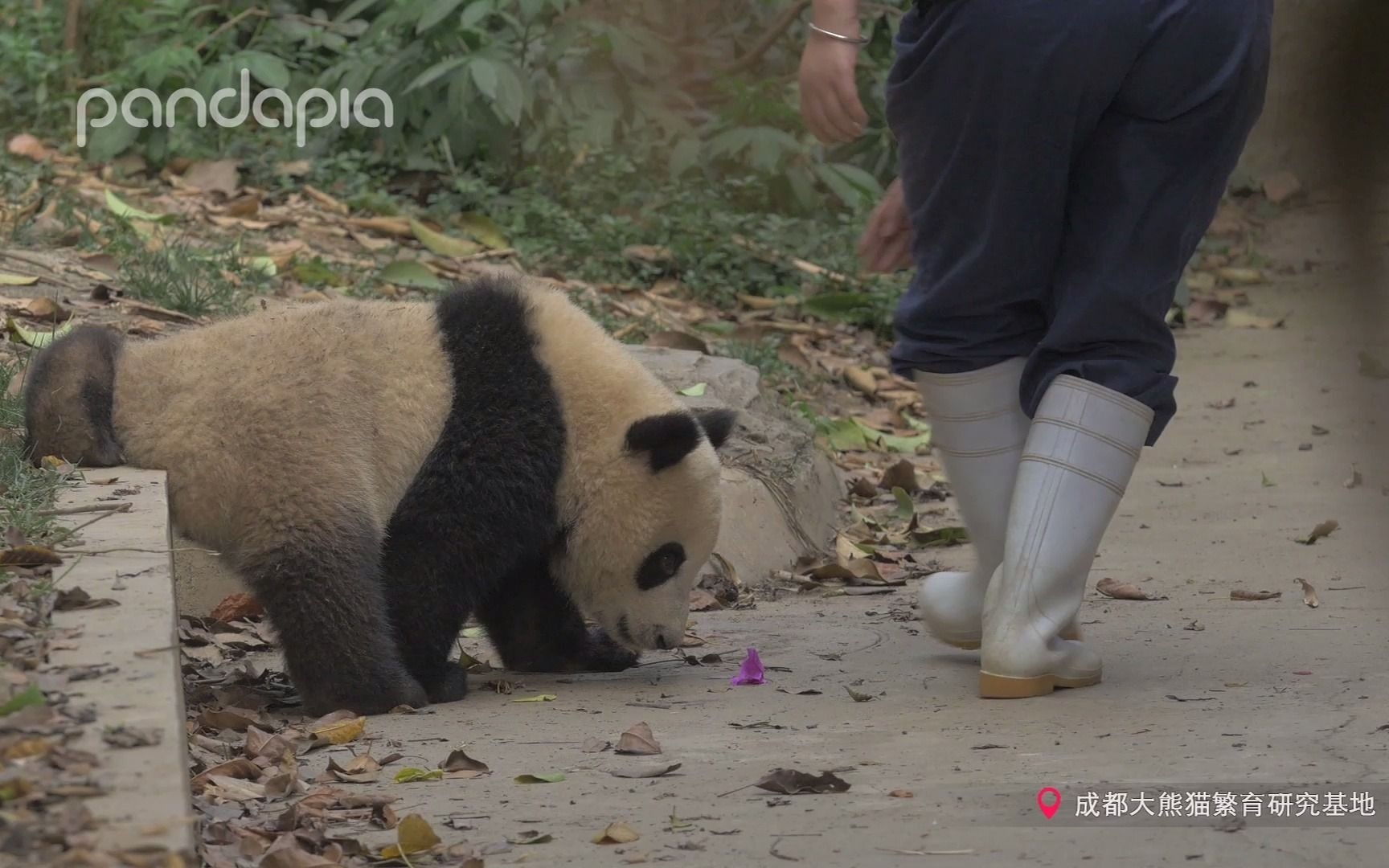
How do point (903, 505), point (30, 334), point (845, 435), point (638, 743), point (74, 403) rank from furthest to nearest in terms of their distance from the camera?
point (845, 435) → point (903, 505) → point (30, 334) → point (74, 403) → point (638, 743)

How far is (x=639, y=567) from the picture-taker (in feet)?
13.4

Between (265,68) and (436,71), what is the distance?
1032 mm

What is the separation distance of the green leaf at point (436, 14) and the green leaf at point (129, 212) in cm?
159

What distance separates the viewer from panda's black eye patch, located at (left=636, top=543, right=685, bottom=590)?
4094mm

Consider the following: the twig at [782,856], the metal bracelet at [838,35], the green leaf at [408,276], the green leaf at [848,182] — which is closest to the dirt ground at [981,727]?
the twig at [782,856]

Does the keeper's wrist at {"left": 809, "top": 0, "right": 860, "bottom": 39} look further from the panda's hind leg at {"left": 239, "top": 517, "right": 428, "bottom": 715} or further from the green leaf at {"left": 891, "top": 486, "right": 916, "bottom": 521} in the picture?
the green leaf at {"left": 891, "top": 486, "right": 916, "bottom": 521}

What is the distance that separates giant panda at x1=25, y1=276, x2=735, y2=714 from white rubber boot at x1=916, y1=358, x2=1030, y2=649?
2.15 feet

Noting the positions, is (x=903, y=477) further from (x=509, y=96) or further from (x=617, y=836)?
(x=617, y=836)

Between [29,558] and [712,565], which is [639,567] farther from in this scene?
[29,558]

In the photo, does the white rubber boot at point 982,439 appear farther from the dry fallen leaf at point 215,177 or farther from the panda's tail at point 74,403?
the dry fallen leaf at point 215,177

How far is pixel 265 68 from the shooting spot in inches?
327

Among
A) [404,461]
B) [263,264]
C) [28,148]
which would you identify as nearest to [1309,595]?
[404,461]

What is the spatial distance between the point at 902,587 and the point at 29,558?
286cm

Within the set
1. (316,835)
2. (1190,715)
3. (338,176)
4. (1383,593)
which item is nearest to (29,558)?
(316,835)
